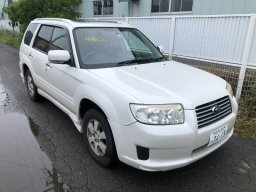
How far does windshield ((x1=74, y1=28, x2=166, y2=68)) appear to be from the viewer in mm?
3494

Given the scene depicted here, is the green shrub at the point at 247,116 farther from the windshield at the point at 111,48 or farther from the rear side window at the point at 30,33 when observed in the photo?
the rear side window at the point at 30,33

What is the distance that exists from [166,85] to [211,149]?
0.89 m

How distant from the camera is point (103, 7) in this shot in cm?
1320

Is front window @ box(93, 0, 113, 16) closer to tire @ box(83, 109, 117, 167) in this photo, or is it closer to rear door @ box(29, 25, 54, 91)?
rear door @ box(29, 25, 54, 91)

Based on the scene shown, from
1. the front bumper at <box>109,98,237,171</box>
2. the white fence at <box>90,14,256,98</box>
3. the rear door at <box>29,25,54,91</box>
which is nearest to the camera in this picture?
the front bumper at <box>109,98,237,171</box>

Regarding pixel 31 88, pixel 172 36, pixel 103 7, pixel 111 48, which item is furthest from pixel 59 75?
pixel 103 7

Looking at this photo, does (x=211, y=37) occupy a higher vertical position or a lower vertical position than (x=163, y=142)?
higher

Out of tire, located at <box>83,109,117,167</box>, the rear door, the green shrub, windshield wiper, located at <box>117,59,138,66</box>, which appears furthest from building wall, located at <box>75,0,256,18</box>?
tire, located at <box>83,109,117,167</box>

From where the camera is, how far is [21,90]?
20.7 feet

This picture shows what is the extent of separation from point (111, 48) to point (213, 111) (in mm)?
1755

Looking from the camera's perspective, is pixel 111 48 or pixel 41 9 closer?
pixel 111 48

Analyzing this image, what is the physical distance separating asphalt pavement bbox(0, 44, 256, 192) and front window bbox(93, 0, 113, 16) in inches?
385

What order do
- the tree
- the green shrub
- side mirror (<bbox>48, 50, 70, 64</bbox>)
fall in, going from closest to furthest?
side mirror (<bbox>48, 50, 70, 64</bbox>) < the green shrub < the tree

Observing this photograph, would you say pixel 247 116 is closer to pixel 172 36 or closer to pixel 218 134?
pixel 218 134
